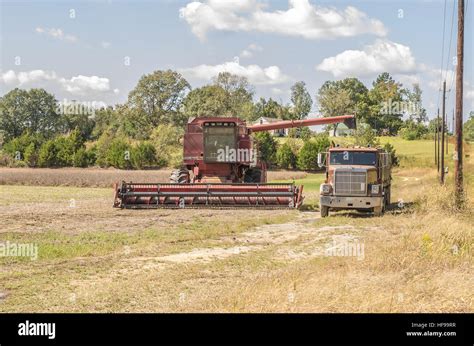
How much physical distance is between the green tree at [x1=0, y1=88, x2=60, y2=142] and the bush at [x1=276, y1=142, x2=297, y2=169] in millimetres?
42663

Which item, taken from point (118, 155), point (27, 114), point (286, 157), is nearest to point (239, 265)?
point (118, 155)

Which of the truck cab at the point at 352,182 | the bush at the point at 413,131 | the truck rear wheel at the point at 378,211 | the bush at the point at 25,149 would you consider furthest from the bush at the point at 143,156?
the bush at the point at 413,131

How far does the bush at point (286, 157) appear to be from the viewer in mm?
68062

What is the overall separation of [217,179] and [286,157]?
43.1 m

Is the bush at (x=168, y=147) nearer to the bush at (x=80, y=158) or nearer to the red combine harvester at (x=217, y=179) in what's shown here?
the bush at (x=80, y=158)

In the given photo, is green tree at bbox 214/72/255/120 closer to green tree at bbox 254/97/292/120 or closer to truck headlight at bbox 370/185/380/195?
green tree at bbox 254/97/292/120

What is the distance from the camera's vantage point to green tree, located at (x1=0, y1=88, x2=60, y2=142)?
9356cm

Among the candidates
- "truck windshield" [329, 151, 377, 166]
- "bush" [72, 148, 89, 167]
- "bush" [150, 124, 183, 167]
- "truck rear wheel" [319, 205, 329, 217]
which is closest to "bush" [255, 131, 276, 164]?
"bush" [150, 124, 183, 167]

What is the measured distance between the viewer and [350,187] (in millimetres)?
20375

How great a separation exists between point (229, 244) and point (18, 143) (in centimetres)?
6124

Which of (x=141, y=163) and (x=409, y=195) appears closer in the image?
(x=409, y=195)
